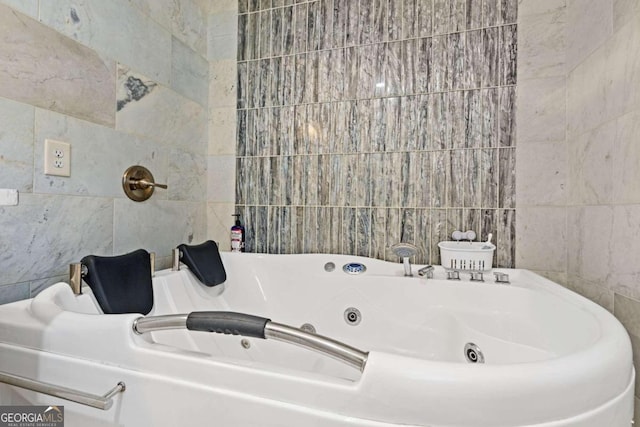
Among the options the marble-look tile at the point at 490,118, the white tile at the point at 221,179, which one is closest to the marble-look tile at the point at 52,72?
the white tile at the point at 221,179

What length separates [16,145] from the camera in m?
0.98

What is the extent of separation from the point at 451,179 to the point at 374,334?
804mm

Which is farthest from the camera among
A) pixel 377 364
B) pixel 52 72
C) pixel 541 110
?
pixel 541 110

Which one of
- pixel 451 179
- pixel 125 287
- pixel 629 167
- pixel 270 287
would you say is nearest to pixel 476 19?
pixel 451 179

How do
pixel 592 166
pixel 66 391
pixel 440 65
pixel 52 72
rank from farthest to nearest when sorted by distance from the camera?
pixel 440 65 → pixel 592 166 → pixel 52 72 → pixel 66 391

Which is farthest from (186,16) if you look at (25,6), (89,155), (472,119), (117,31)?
(472,119)

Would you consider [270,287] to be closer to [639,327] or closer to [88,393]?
[88,393]

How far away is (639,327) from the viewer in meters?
0.88

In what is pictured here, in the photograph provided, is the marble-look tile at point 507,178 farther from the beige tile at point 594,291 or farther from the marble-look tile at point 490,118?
the beige tile at point 594,291

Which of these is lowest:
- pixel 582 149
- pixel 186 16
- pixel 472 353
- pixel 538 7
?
pixel 472 353

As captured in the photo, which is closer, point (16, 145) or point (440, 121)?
point (16, 145)

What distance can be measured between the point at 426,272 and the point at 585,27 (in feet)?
3.76

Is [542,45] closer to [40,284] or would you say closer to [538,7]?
[538,7]

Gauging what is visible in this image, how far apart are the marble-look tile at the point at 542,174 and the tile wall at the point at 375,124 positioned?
4cm
